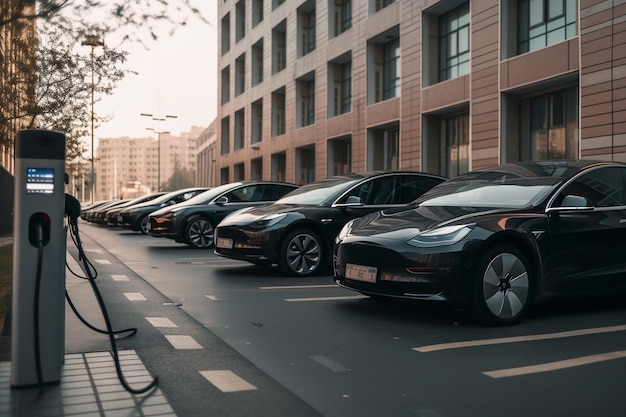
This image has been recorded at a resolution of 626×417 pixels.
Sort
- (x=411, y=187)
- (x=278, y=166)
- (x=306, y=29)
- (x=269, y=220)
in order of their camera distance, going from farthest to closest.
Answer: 1. (x=278, y=166)
2. (x=306, y=29)
3. (x=411, y=187)
4. (x=269, y=220)

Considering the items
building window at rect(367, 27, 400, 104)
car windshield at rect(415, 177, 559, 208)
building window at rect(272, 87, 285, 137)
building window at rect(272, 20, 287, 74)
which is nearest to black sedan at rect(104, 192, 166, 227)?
building window at rect(367, 27, 400, 104)

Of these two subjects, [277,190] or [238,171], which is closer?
[277,190]

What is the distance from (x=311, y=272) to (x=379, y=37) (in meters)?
20.0

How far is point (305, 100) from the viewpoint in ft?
122

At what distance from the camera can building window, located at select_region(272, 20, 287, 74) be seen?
4091 cm

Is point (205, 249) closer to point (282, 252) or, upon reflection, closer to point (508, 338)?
point (282, 252)

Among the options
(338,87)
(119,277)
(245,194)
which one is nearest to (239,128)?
(338,87)

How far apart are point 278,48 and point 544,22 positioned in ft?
77.5

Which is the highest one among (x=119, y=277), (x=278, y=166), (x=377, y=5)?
(x=377, y=5)

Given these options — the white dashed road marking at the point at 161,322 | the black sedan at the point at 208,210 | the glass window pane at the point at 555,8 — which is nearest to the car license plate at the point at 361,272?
the white dashed road marking at the point at 161,322

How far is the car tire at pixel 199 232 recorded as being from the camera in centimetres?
1525

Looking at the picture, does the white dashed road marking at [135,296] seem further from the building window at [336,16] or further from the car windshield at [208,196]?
the building window at [336,16]

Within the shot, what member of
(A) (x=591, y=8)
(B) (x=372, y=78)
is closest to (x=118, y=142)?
(B) (x=372, y=78)

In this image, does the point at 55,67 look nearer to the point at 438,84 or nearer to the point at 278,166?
the point at 438,84
